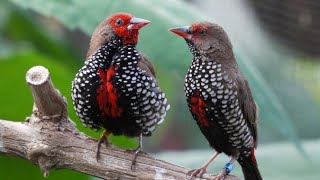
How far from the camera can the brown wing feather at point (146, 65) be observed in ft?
11.1

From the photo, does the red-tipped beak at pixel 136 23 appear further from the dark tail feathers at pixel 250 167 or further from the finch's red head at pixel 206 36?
the dark tail feathers at pixel 250 167

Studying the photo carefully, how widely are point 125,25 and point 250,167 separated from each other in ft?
2.31

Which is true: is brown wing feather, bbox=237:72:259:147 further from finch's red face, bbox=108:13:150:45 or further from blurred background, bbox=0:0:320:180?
finch's red face, bbox=108:13:150:45

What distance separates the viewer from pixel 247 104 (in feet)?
11.2

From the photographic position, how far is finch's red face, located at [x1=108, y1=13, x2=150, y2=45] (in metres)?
3.29

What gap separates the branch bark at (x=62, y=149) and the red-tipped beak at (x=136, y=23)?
317 millimetres

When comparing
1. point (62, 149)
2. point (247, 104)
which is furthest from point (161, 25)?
point (62, 149)

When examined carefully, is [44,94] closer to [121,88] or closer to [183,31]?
[121,88]

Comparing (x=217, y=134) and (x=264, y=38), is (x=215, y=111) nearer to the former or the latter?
(x=217, y=134)

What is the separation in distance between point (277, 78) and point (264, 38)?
1.38ft

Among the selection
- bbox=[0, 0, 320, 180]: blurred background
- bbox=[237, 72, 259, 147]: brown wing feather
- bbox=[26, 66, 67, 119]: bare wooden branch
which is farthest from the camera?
bbox=[0, 0, 320, 180]: blurred background

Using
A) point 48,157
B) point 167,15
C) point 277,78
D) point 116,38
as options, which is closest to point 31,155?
point 48,157

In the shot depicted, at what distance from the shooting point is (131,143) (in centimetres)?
391

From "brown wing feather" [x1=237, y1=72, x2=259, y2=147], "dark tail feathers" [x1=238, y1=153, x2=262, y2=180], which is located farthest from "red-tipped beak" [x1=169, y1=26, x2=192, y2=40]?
"dark tail feathers" [x1=238, y1=153, x2=262, y2=180]
